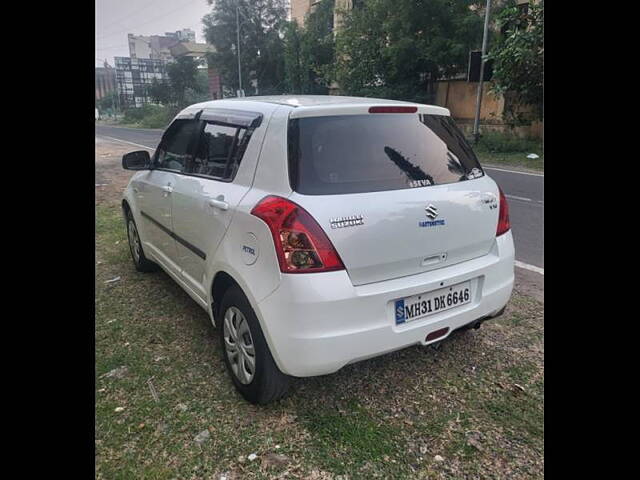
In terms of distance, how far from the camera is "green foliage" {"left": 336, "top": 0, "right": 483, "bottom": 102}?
1710cm

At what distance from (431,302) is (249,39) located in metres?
39.6

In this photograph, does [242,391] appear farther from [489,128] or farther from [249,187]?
[489,128]

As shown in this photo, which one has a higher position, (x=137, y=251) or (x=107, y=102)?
(x=107, y=102)

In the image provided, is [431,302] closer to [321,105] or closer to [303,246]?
[303,246]

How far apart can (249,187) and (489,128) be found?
17.0m

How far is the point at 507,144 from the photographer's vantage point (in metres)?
15.4

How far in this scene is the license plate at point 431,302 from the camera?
7.80 feet

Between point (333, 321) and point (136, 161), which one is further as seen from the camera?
point (136, 161)

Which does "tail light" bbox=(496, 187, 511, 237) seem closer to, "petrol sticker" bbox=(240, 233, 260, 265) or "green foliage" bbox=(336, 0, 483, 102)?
"petrol sticker" bbox=(240, 233, 260, 265)

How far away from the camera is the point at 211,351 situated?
326 centimetres

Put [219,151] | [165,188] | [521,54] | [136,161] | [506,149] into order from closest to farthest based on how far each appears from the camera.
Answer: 1. [219,151]
2. [165,188]
3. [136,161]
4. [521,54]
5. [506,149]

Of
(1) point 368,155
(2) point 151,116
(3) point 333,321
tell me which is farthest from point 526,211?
(2) point 151,116

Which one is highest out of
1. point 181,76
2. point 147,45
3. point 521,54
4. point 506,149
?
point 147,45
